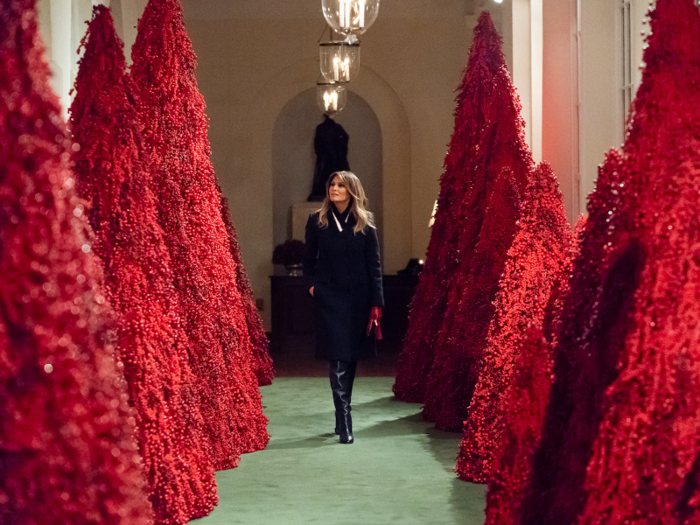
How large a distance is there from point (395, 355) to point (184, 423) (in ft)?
21.1

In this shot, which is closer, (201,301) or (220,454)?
(201,301)

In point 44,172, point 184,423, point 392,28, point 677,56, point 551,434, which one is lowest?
point 184,423

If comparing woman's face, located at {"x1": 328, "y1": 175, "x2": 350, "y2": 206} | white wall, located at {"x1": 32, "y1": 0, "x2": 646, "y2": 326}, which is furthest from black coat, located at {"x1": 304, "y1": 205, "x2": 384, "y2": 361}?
white wall, located at {"x1": 32, "y1": 0, "x2": 646, "y2": 326}

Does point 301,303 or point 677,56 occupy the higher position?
point 677,56

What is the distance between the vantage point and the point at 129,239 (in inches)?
123

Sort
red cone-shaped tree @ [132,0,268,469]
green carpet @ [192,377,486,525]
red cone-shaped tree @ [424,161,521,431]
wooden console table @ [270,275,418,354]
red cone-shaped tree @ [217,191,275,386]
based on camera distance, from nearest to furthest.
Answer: green carpet @ [192,377,486,525] → red cone-shaped tree @ [132,0,268,469] → red cone-shaped tree @ [424,161,521,431] → red cone-shaped tree @ [217,191,275,386] → wooden console table @ [270,275,418,354]

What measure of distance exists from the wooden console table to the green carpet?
398 cm

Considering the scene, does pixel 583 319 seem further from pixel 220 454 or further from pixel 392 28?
pixel 392 28

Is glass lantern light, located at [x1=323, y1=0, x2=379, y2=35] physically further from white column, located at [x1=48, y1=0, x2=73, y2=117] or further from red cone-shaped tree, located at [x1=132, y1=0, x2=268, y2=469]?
white column, located at [x1=48, y1=0, x2=73, y2=117]

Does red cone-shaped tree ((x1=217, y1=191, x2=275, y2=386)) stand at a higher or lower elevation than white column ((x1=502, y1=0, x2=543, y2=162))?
lower

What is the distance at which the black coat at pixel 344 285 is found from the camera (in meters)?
5.24

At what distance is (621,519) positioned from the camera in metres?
1.79

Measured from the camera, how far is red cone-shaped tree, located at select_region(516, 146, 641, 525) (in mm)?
1983

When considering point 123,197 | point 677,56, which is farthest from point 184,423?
point 677,56
